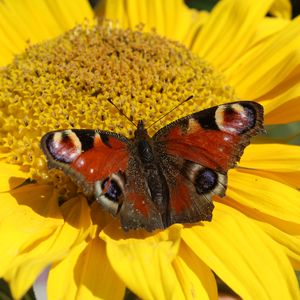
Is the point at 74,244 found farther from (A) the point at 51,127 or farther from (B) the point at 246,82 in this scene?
(B) the point at 246,82

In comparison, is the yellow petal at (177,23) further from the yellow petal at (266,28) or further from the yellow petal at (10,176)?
the yellow petal at (10,176)

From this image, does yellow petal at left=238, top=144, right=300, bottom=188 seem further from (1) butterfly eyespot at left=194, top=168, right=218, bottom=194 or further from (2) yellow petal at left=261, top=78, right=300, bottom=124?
(1) butterfly eyespot at left=194, top=168, right=218, bottom=194

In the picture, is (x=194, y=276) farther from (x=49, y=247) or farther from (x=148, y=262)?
(x=49, y=247)

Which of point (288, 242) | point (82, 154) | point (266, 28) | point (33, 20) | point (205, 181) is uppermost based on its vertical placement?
point (82, 154)

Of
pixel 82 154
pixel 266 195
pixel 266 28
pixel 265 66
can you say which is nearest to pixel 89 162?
pixel 82 154

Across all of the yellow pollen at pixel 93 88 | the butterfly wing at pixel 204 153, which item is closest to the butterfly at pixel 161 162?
the butterfly wing at pixel 204 153

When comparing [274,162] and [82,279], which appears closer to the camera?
[82,279]
